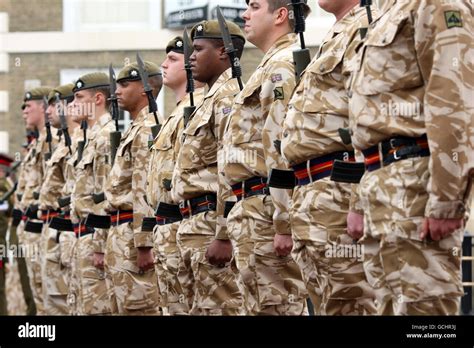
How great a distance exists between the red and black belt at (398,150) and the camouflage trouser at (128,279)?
441cm

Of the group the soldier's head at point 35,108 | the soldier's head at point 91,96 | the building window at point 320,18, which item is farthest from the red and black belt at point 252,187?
the soldier's head at point 35,108

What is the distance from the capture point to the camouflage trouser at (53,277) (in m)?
11.8

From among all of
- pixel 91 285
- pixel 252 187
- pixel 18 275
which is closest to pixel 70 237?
pixel 91 285

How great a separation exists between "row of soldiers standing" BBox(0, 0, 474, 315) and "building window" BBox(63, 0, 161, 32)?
5611 millimetres

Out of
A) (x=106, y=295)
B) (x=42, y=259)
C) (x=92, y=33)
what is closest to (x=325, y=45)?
(x=106, y=295)

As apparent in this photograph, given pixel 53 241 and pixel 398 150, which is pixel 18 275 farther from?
pixel 398 150

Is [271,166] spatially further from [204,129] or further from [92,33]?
[92,33]

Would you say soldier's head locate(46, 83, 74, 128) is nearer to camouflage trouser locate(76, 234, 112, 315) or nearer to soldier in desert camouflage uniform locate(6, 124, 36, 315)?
soldier in desert camouflage uniform locate(6, 124, 36, 315)

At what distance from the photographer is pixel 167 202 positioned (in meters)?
8.27

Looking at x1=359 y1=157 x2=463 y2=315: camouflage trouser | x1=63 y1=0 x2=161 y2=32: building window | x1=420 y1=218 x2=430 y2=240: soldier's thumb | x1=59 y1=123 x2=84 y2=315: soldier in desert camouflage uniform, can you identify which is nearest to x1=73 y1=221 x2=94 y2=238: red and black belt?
x1=59 y1=123 x2=84 y2=315: soldier in desert camouflage uniform

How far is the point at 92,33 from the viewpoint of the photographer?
16.8m

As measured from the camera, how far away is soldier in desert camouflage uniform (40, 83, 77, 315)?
38.7ft

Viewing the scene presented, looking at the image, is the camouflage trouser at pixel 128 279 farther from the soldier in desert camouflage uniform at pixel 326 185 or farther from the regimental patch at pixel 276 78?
the soldier in desert camouflage uniform at pixel 326 185
